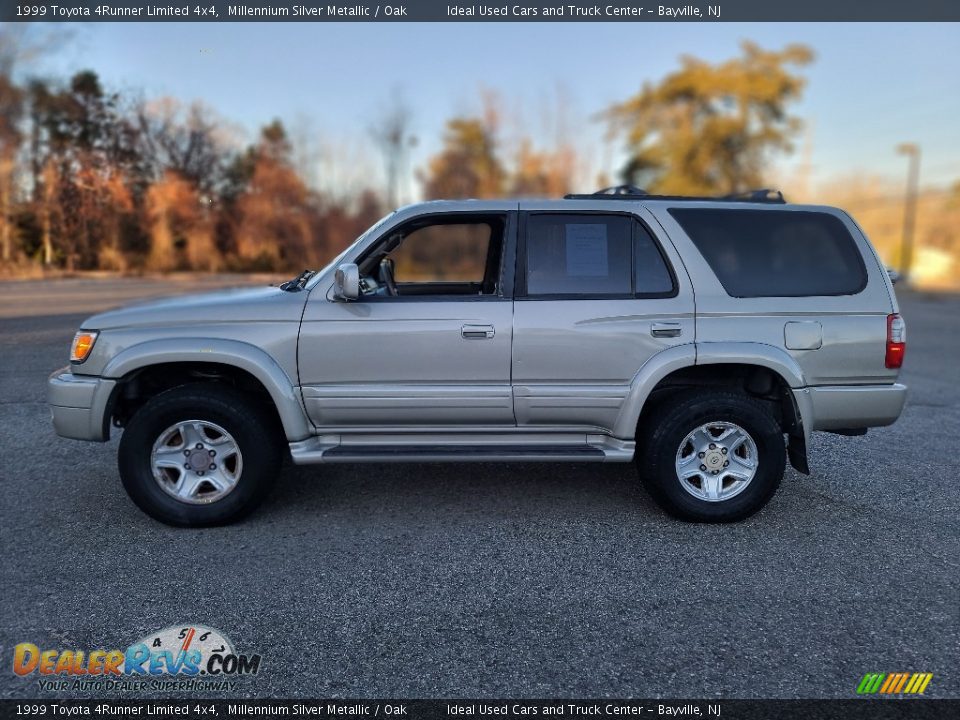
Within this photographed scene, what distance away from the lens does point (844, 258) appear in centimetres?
410

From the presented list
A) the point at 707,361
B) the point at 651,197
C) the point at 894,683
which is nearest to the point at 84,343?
the point at 651,197

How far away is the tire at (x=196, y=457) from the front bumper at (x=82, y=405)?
203 millimetres

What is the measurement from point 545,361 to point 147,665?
2.46 m

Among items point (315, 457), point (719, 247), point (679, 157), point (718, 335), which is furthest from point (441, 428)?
point (679, 157)

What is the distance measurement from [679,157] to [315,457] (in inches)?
1810

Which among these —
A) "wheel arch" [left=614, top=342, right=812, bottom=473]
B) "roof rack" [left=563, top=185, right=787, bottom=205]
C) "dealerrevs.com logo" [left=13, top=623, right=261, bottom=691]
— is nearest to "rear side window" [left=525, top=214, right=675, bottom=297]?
"roof rack" [left=563, top=185, right=787, bottom=205]

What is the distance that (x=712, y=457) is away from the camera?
405cm

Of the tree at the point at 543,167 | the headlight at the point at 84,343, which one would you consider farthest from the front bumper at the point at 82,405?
the tree at the point at 543,167

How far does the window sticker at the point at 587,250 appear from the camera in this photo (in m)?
4.08

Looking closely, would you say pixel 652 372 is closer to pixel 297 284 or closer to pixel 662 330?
pixel 662 330

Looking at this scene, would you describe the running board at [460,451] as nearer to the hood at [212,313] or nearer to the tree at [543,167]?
the hood at [212,313]

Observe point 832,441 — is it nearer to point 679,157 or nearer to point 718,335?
point 718,335

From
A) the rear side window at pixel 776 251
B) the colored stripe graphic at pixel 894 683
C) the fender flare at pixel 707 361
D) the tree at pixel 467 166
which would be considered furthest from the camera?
the tree at pixel 467 166

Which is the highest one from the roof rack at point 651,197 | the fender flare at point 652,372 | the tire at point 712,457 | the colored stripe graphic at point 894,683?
the roof rack at point 651,197
